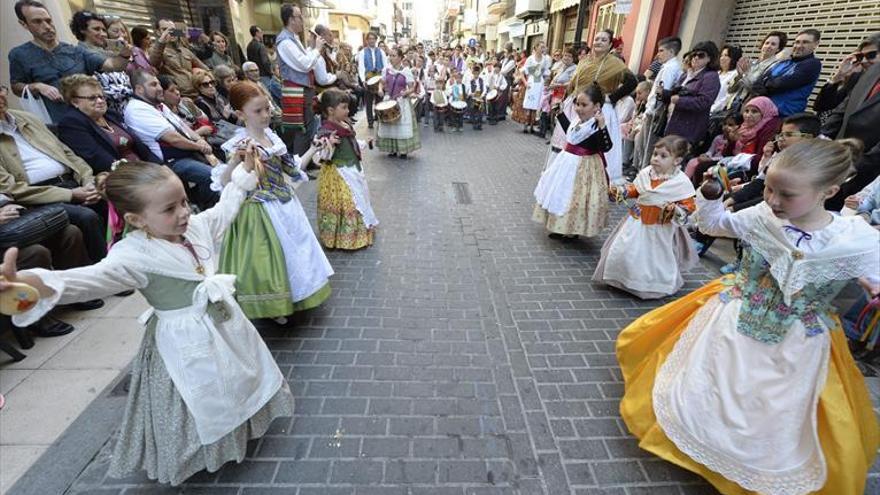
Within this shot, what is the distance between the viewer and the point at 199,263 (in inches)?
74.9

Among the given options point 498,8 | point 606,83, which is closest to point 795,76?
point 606,83

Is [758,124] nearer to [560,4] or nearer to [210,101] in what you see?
[210,101]

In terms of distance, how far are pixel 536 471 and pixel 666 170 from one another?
2.56 metres

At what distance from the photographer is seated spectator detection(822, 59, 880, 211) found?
3559 millimetres

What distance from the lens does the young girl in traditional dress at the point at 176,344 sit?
165 centimetres

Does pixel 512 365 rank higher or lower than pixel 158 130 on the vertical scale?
lower

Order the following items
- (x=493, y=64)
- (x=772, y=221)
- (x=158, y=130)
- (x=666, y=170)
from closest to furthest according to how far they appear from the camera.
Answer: (x=772, y=221) < (x=666, y=170) < (x=158, y=130) < (x=493, y=64)

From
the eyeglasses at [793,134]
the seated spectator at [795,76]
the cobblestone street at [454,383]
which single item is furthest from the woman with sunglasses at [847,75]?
the cobblestone street at [454,383]

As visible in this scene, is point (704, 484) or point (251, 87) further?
point (251, 87)

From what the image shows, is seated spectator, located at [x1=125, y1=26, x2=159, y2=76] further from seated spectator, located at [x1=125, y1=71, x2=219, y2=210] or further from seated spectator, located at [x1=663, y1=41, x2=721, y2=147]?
seated spectator, located at [x1=663, y1=41, x2=721, y2=147]

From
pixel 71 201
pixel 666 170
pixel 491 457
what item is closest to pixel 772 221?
pixel 666 170

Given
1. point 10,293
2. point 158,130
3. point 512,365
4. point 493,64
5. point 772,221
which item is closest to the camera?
point 10,293

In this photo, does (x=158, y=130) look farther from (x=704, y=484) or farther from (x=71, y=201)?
(x=704, y=484)

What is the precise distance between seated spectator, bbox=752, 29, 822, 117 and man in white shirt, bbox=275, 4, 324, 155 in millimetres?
6036
